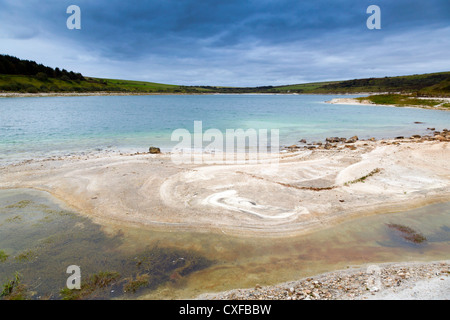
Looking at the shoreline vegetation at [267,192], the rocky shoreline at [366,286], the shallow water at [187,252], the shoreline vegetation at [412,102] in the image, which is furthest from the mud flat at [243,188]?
the shoreline vegetation at [412,102]

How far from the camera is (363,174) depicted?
14453 millimetres

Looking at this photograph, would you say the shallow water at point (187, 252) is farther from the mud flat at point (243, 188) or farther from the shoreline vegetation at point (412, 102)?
the shoreline vegetation at point (412, 102)

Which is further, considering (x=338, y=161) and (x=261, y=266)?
(x=338, y=161)

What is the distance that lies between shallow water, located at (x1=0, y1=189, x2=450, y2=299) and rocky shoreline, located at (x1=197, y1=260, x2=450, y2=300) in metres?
0.41

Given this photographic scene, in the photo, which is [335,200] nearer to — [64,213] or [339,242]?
[339,242]

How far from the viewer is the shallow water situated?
21.5ft

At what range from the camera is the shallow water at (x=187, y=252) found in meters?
6.56

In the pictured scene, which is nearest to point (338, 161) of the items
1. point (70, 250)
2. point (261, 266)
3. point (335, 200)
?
point (335, 200)

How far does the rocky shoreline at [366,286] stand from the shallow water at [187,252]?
410 millimetres

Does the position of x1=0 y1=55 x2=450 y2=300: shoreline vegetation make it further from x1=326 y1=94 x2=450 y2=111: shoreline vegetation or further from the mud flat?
x1=326 y1=94 x2=450 y2=111: shoreline vegetation

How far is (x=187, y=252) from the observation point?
7.81 meters

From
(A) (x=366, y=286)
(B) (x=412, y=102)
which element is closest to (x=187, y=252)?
(A) (x=366, y=286)
